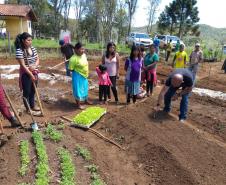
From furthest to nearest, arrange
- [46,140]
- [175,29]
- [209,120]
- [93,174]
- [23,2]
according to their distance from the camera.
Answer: [23,2], [175,29], [209,120], [46,140], [93,174]

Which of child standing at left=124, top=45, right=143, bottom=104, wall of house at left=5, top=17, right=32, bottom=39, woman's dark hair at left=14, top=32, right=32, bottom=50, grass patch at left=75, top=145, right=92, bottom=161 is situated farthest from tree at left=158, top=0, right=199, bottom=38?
grass patch at left=75, top=145, right=92, bottom=161

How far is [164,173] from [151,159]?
0.44 meters

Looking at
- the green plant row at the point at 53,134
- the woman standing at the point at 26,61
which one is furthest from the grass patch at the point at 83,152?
the woman standing at the point at 26,61

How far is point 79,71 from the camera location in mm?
6973

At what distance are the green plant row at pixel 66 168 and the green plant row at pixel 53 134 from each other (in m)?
0.32

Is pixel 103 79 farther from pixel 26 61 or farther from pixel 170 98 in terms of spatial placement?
pixel 26 61

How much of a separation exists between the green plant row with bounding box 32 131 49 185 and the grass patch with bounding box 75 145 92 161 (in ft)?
1.94

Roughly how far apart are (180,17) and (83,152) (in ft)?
119

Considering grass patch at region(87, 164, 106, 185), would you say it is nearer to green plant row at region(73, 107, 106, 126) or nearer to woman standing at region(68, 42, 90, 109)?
green plant row at region(73, 107, 106, 126)

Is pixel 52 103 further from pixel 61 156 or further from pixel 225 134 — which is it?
pixel 225 134

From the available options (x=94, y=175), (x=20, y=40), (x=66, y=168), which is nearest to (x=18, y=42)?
(x=20, y=40)

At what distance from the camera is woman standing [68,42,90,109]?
6798 mm

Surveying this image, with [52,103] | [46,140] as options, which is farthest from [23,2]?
[46,140]

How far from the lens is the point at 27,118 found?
21.0 ft
